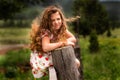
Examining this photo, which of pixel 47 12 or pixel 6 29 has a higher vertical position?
pixel 47 12

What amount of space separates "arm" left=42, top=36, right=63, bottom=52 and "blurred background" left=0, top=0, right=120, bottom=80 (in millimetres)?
2194

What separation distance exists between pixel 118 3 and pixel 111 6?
1.60 m

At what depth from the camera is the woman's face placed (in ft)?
21.1

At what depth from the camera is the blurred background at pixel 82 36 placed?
40.1 feet

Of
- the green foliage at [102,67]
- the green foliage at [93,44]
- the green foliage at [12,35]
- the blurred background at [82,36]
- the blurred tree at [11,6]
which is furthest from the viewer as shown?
the green foliage at [12,35]

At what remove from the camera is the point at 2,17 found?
52.9 feet

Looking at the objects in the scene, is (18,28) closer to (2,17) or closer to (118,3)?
(118,3)

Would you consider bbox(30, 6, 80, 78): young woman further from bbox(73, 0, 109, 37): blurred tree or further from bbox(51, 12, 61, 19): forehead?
bbox(73, 0, 109, 37): blurred tree

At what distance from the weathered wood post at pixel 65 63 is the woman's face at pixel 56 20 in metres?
0.35

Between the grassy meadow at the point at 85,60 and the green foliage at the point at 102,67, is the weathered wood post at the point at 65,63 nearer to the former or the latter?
the grassy meadow at the point at 85,60

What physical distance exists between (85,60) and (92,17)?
824cm

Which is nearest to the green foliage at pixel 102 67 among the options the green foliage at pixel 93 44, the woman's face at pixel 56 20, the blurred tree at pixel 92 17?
the green foliage at pixel 93 44

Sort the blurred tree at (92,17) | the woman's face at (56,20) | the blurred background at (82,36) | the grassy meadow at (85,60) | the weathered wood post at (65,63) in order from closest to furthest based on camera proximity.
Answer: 1. the weathered wood post at (65,63)
2. the woman's face at (56,20)
3. the grassy meadow at (85,60)
4. the blurred background at (82,36)
5. the blurred tree at (92,17)

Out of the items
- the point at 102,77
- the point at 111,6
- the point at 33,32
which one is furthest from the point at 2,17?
the point at 111,6
